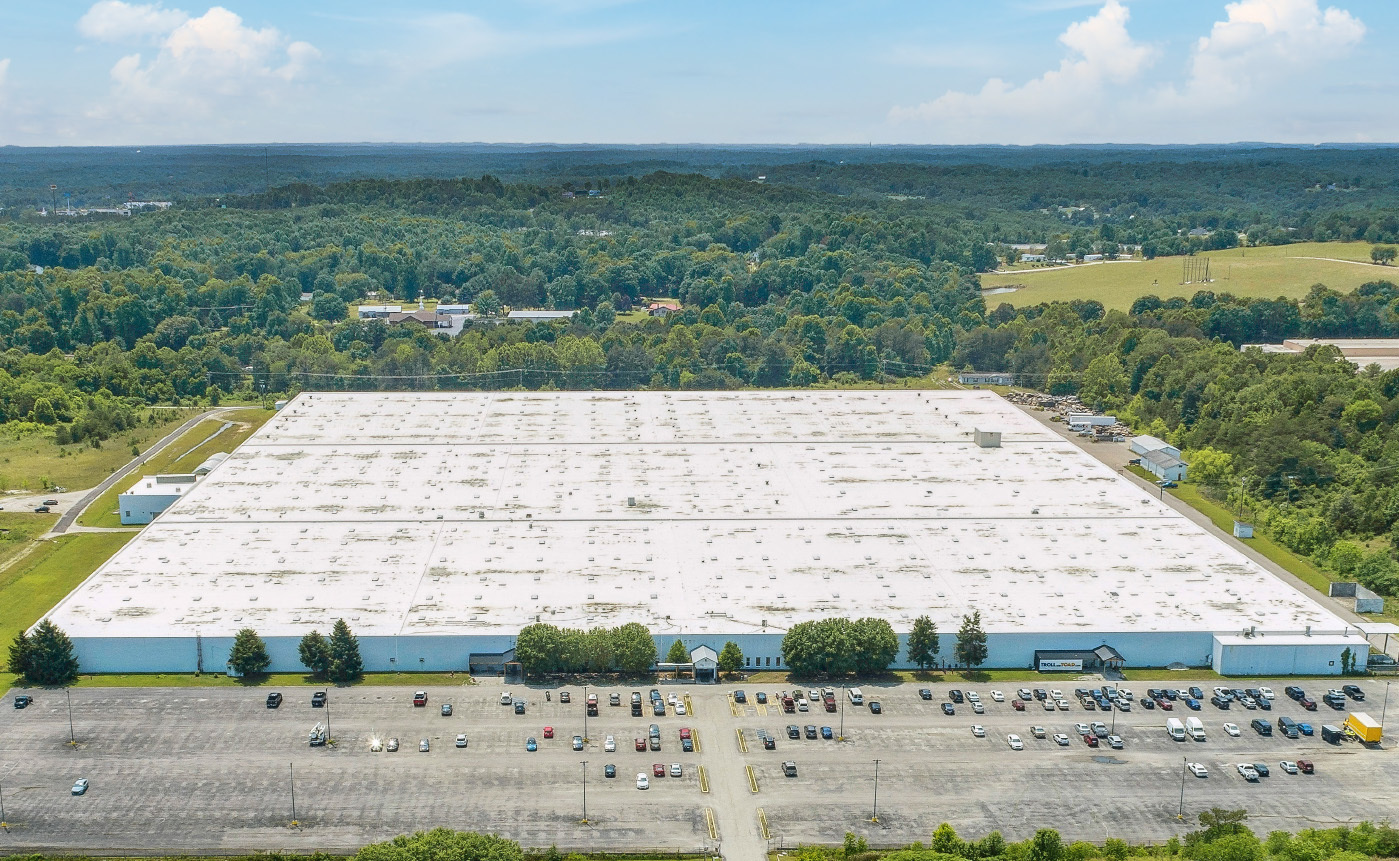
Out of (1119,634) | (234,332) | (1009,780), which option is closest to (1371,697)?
(1119,634)

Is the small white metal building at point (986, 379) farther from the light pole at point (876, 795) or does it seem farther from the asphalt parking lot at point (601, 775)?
the light pole at point (876, 795)

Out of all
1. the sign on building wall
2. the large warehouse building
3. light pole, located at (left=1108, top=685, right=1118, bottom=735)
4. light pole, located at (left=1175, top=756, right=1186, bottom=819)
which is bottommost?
light pole, located at (left=1175, top=756, right=1186, bottom=819)

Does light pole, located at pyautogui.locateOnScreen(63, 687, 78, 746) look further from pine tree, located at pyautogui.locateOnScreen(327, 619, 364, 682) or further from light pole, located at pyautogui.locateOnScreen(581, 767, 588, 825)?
light pole, located at pyautogui.locateOnScreen(581, 767, 588, 825)

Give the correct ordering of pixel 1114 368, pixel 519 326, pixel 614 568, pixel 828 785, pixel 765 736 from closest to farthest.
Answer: pixel 828 785 < pixel 765 736 < pixel 614 568 < pixel 1114 368 < pixel 519 326

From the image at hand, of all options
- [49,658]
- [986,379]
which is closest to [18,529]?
[49,658]

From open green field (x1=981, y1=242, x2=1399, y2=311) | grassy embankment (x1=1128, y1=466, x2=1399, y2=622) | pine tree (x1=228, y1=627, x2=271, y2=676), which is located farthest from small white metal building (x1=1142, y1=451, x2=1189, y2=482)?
pine tree (x1=228, y1=627, x2=271, y2=676)

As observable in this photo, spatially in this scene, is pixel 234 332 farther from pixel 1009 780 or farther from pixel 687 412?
pixel 1009 780

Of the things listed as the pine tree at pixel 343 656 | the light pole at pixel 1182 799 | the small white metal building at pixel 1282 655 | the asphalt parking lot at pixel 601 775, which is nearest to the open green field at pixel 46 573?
the asphalt parking lot at pixel 601 775
